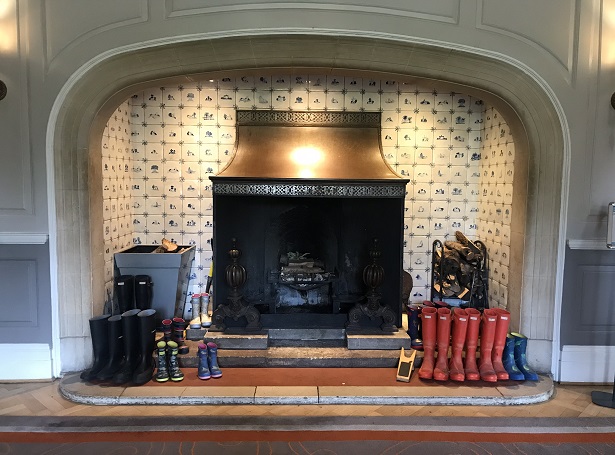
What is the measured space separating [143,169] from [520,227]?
340 cm

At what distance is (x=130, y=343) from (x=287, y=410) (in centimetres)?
126

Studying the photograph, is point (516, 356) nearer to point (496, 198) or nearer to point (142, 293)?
point (496, 198)

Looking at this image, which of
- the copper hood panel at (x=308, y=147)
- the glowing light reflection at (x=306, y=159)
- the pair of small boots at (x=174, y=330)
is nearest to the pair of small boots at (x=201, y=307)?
the pair of small boots at (x=174, y=330)

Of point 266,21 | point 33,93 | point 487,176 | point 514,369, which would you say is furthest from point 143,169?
point 514,369

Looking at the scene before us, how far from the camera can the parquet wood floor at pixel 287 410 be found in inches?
117

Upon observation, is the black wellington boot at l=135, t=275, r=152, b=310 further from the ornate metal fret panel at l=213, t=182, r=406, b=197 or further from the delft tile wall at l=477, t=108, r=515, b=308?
the delft tile wall at l=477, t=108, r=515, b=308

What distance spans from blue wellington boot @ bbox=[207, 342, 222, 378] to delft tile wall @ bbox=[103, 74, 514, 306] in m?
1.19

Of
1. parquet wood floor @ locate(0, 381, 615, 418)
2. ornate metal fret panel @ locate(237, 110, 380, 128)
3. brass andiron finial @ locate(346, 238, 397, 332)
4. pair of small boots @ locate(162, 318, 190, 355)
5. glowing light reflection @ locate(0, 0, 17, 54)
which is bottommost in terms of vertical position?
parquet wood floor @ locate(0, 381, 615, 418)

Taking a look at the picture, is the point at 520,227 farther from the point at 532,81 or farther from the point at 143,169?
the point at 143,169

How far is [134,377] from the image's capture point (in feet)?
10.6

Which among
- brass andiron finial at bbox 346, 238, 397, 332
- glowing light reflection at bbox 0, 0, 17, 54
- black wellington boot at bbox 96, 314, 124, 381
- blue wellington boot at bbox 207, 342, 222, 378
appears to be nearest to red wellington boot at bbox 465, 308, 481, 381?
brass andiron finial at bbox 346, 238, 397, 332

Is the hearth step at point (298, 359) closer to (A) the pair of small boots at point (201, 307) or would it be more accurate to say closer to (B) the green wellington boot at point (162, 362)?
(B) the green wellington boot at point (162, 362)

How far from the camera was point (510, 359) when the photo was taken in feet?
11.2

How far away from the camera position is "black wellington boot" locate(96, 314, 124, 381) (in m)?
3.29
